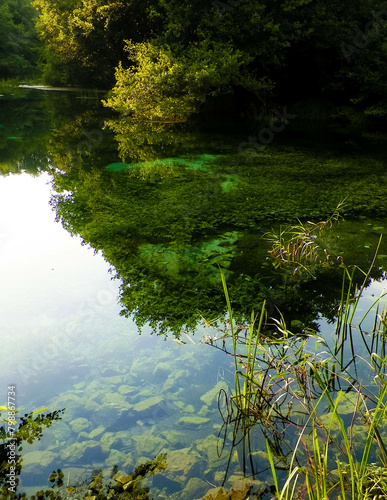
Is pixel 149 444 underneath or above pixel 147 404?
underneath

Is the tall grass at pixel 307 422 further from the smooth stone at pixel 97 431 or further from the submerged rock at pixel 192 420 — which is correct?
the smooth stone at pixel 97 431

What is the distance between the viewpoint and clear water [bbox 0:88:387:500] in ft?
5.75

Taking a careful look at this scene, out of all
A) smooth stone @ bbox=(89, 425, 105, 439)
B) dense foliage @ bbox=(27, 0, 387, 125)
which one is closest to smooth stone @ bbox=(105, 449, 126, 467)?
smooth stone @ bbox=(89, 425, 105, 439)

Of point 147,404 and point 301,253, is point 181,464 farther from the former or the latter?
point 301,253

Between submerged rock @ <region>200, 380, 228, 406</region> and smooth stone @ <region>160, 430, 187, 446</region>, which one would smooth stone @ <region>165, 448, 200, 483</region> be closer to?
smooth stone @ <region>160, 430, 187, 446</region>

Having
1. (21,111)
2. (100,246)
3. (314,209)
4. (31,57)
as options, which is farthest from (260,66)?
(31,57)

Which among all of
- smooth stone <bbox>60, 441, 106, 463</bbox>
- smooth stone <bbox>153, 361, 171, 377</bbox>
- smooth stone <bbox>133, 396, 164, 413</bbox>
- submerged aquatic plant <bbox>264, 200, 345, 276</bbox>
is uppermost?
submerged aquatic plant <bbox>264, 200, 345, 276</bbox>

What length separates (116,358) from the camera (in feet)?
7.84

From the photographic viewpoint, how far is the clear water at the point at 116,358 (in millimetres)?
1752

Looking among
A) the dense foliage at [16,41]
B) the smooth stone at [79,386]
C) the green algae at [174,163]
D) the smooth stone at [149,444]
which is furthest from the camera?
the dense foliage at [16,41]

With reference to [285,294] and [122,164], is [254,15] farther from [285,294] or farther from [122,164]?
[285,294]

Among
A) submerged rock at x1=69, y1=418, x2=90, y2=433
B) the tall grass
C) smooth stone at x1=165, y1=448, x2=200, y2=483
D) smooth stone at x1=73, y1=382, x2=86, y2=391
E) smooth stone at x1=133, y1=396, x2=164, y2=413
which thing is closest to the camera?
the tall grass

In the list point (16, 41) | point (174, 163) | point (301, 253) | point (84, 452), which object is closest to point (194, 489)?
point (84, 452)

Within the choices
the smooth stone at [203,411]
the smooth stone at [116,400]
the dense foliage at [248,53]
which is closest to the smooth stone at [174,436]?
the smooth stone at [203,411]
